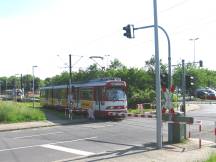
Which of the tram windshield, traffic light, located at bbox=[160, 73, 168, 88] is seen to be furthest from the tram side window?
traffic light, located at bbox=[160, 73, 168, 88]

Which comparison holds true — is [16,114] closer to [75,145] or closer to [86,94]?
[86,94]

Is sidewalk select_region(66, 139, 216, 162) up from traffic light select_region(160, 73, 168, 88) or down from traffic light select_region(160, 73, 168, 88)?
down

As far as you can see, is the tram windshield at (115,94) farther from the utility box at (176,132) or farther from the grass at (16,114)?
the utility box at (176,132)

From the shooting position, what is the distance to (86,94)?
37.6 meters

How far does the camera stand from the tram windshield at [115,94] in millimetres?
34531

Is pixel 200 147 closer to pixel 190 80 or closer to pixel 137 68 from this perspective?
pixel 190 80

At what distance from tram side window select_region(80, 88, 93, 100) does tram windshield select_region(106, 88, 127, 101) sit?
2.20m

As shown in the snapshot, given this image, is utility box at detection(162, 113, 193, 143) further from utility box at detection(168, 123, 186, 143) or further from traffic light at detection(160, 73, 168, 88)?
traffic light at detection(160, 73, 168, 88)

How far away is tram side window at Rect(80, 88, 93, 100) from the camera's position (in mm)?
36550

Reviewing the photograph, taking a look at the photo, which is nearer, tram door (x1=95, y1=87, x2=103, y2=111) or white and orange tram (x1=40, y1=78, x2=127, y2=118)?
white and orange tram (x1=40, y1=78, x2=127, y2=118)

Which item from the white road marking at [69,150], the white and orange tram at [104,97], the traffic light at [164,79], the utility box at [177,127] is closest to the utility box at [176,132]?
the utility box at [177,127]

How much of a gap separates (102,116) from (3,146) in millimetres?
16201

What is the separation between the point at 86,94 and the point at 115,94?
3.64m

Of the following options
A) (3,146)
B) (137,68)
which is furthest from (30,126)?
(137,68)
